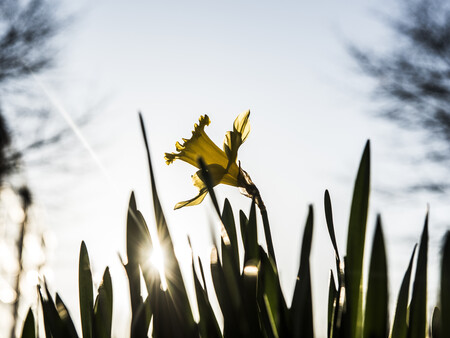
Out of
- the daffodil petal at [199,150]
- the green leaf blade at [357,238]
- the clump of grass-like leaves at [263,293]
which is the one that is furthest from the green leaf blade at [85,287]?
the green leaf blade at [357,238]

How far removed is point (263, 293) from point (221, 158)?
0.27m

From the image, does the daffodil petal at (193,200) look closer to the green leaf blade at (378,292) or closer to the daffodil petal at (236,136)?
the daffodil petal at (236,136)

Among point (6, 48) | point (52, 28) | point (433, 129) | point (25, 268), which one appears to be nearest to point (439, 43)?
point (433, 129)

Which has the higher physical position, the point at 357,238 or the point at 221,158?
the point at 221,158

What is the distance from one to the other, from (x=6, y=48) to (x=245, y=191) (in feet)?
20.4

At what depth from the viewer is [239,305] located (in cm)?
46

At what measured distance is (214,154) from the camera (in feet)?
2.48

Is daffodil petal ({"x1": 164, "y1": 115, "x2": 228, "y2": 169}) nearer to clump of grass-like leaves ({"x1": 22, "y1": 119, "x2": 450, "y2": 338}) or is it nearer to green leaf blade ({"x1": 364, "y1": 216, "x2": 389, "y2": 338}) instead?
clump of grass-like leaves ({"x1": 22, "y1": 119, "x2": 450, "y2": 338})

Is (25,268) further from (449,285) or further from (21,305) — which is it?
(449,285)

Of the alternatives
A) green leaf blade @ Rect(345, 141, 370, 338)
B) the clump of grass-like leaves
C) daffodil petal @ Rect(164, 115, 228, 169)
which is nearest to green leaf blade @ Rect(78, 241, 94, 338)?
the clump of grass-like leaves

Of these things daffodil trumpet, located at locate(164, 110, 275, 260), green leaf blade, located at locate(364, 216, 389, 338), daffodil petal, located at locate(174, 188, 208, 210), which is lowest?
green leaf blade, located at locate(364, 216, 389, 338)

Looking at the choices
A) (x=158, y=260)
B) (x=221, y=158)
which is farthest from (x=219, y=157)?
(x=158, y=260)

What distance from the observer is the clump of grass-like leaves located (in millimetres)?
463

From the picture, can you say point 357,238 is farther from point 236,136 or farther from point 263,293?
point 236,136
